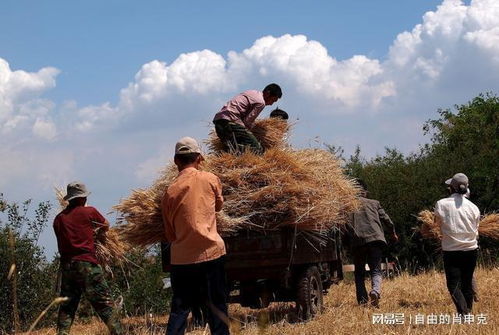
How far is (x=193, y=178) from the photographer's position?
17.1 feet

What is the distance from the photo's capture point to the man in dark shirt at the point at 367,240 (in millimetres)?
9078

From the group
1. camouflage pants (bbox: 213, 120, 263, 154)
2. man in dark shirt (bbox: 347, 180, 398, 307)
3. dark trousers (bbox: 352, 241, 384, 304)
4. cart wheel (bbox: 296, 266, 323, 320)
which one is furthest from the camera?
dark trousers (bbox: 352, 241, 384, 304)

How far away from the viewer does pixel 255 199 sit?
23.2ft

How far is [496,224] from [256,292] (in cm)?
377

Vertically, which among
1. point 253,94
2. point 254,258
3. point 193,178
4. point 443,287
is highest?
point 253,94

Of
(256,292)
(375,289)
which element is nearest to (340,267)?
(375,289)

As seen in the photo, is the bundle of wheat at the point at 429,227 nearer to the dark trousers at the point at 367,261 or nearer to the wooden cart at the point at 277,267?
the dark trousers at the point at 367,261

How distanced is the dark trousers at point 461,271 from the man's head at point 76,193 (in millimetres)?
3972

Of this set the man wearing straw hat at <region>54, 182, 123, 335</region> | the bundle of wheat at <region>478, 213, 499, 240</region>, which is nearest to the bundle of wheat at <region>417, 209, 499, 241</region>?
the bundle of wheat at <region>478, 213, 499, 240</region>

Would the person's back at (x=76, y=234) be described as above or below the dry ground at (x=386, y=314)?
above

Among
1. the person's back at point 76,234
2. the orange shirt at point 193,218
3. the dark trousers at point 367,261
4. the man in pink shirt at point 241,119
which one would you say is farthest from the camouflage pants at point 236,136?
the orange shirt at point 193,218

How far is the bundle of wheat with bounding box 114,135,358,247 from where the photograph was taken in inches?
276

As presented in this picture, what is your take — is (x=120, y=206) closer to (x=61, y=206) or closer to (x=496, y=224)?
(x=61, y=206)

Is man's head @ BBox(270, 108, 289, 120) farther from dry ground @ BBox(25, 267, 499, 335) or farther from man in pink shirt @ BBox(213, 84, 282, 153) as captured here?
dry ground @ BBox(25, 267, 499, 335)
